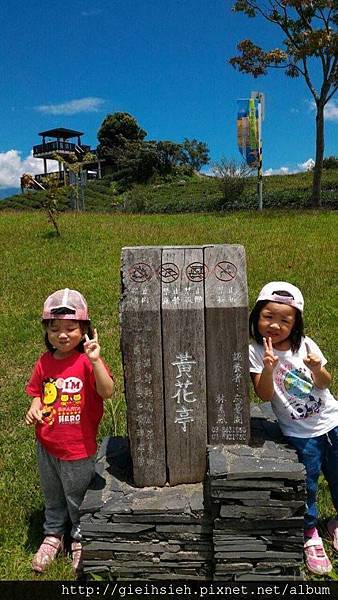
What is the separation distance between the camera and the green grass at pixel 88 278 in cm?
329

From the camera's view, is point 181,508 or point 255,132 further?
point 255,132

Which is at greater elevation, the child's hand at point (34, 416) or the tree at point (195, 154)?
the tree at point (195, 154)

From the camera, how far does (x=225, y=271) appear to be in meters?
2.59

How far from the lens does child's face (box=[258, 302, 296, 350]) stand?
2645 mm

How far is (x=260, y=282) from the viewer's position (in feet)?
25.1

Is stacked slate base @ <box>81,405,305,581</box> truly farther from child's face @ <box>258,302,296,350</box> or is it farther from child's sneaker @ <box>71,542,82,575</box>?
child's face @ <box>258,302,296,350</box>

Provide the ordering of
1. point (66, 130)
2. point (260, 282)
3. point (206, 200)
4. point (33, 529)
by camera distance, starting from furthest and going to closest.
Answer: point (66, 130) → point (206, 200) → point (260, 282) → point (33, 529)

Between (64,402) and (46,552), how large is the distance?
2.77ft

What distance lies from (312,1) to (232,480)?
16.6m

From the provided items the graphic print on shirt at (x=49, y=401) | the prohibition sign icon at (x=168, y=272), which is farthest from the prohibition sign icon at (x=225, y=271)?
the graphic print on shirt at (x=49, y=401)

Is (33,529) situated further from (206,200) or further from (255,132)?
(206,200)

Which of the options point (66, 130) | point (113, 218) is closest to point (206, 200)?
point (113, 218)

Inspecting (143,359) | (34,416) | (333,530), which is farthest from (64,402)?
(333,530)

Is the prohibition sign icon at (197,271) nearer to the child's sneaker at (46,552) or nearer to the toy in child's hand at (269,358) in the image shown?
the toy in child's hand at (269,358)
